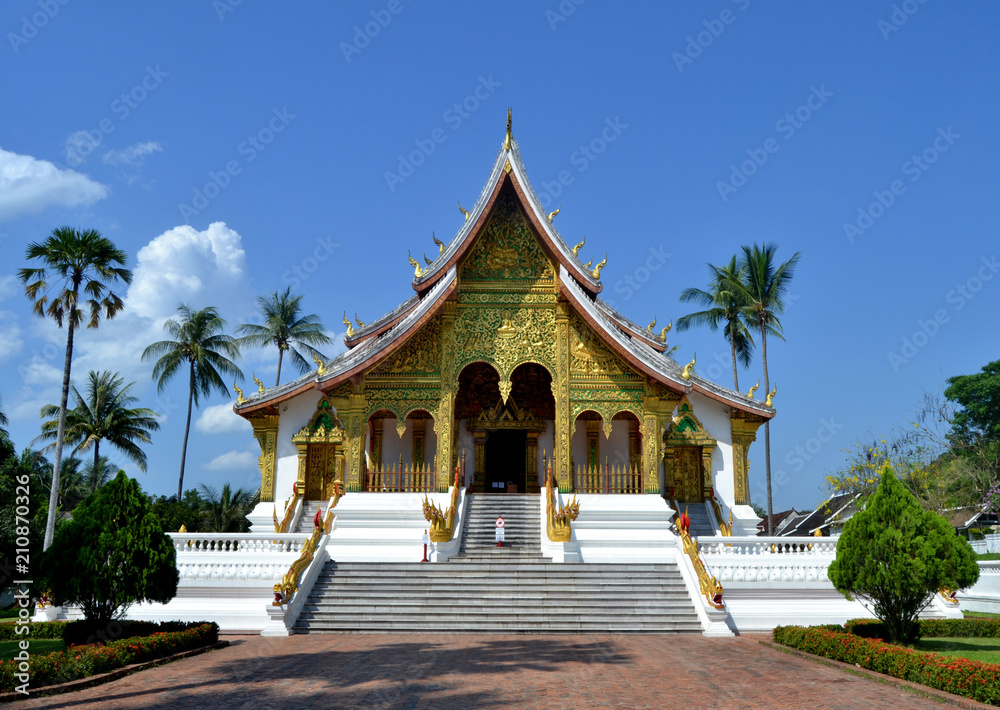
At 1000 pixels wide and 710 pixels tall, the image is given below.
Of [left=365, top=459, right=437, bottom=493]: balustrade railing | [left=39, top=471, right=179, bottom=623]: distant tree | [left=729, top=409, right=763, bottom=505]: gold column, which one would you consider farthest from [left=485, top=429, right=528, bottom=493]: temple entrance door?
[left=39, top=471, right=179, bottom=623]: distant tree

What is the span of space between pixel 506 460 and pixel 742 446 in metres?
6.80

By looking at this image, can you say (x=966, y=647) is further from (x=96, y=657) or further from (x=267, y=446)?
(x=267, y=446)

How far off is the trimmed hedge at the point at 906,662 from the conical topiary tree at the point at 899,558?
1.95ft

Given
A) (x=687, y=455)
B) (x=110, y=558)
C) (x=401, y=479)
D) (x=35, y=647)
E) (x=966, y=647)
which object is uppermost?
(x=687, y=455)

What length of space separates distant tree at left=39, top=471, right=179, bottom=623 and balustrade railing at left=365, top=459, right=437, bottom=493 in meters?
7.87

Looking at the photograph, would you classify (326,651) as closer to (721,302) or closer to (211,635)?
(211,635)

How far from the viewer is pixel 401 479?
18391mm

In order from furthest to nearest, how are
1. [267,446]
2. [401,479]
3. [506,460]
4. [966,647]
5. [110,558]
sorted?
[506,460] < [267,446] < [401,479] < [966,647] < [110,558]

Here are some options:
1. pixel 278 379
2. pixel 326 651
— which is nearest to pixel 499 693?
pixel 326 651

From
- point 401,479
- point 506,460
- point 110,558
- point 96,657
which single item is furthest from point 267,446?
point 96,657

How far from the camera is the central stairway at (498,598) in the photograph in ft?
41.7

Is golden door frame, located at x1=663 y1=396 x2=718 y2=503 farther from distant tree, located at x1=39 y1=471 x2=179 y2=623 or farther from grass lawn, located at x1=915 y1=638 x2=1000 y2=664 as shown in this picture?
distant tree, located at x1=39 y1=471 x2=179 y2=623

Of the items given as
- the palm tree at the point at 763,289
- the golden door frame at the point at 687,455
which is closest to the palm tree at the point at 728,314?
the palm tree at the point at 763,289

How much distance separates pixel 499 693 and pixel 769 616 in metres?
7.72
